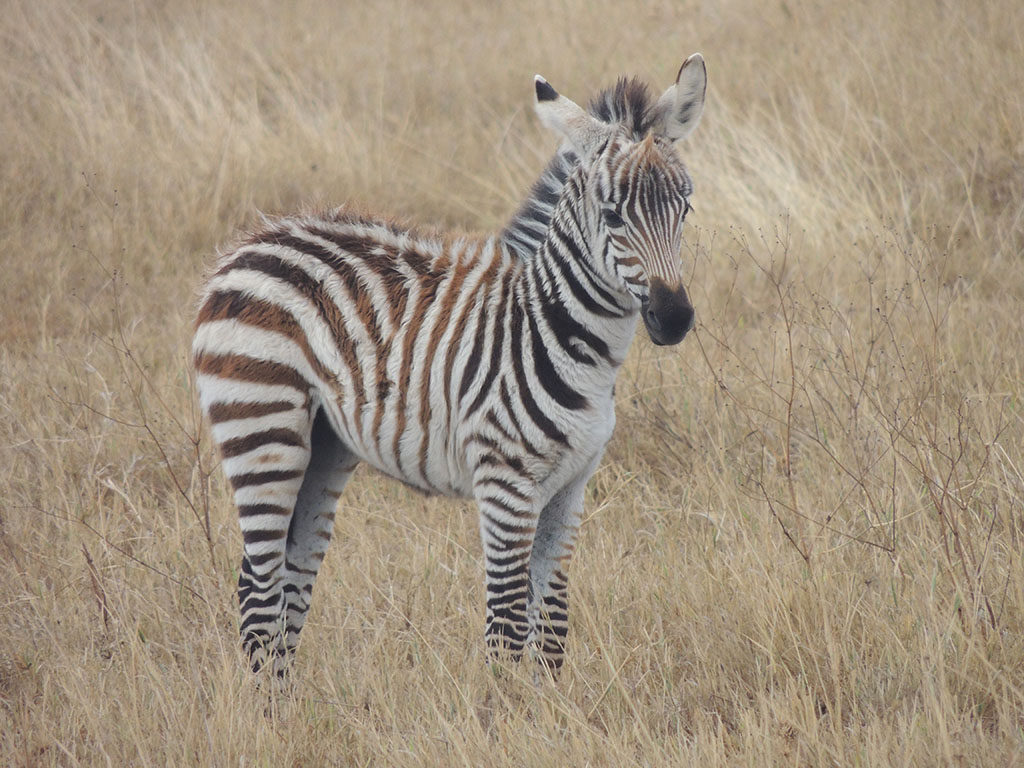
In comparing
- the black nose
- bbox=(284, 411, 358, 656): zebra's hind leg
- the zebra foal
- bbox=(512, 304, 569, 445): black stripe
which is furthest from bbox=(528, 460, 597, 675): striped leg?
bbox=(284, 411, 358, 656): zebra's hind leg

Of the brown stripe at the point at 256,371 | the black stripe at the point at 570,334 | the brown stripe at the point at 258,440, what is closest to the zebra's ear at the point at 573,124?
the black stripe at the point at 570,334

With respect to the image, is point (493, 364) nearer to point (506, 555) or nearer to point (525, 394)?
point (525, 394)

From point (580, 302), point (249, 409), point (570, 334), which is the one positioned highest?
point (580, 302)

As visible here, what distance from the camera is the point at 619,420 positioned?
6.26 meters

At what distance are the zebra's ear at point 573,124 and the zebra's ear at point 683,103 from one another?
221mm

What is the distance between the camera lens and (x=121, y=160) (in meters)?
9.41

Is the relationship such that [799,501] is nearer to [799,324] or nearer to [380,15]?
[799,324]

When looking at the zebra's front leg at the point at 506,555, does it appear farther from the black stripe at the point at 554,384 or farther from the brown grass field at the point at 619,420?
the black stripe at the point at 554,384

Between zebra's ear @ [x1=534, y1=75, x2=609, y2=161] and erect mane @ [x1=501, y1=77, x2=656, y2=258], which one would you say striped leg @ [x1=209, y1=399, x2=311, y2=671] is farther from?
zebra's ear @ [x1=534, y1=75, x2=609, y2=161]

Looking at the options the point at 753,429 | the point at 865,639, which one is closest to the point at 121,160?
the point at 753,429

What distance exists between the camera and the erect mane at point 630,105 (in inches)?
150

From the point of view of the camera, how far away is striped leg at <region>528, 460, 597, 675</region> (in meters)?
4.00

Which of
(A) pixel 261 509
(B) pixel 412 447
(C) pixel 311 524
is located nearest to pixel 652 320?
(B) pixel 412 447

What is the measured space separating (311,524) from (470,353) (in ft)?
3.82
